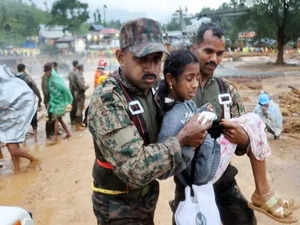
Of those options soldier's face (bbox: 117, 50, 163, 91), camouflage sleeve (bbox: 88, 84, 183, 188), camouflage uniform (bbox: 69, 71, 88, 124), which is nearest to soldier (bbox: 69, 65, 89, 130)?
camouflage uniform (bbox: 69, 71, 88, 124)

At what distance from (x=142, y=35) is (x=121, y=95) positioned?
0.31m

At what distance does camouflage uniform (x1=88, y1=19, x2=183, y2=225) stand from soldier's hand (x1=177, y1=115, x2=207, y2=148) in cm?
4

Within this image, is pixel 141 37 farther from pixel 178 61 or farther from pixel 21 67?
pixel 21 67

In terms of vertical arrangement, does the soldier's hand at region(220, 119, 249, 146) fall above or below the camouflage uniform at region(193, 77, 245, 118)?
below

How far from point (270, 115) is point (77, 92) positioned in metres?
4.96

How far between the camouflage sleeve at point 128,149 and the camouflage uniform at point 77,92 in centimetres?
723

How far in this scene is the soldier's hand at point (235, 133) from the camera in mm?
1750

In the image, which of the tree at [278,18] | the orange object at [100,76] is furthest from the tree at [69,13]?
the orange object at [100,76]

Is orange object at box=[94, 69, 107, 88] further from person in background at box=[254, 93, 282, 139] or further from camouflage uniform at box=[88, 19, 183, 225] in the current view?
camouflage uniform at box=[88, 19, 183, 225]

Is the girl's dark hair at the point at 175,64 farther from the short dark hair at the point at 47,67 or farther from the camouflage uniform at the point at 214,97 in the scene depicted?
the short dark hair at the point at 47,67

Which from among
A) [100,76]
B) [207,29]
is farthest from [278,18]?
[207,29]

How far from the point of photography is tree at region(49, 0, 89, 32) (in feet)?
164

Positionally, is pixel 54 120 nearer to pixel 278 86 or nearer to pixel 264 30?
pixel 278 86

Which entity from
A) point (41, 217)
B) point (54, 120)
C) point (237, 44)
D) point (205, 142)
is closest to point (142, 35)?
point (205, 142)
